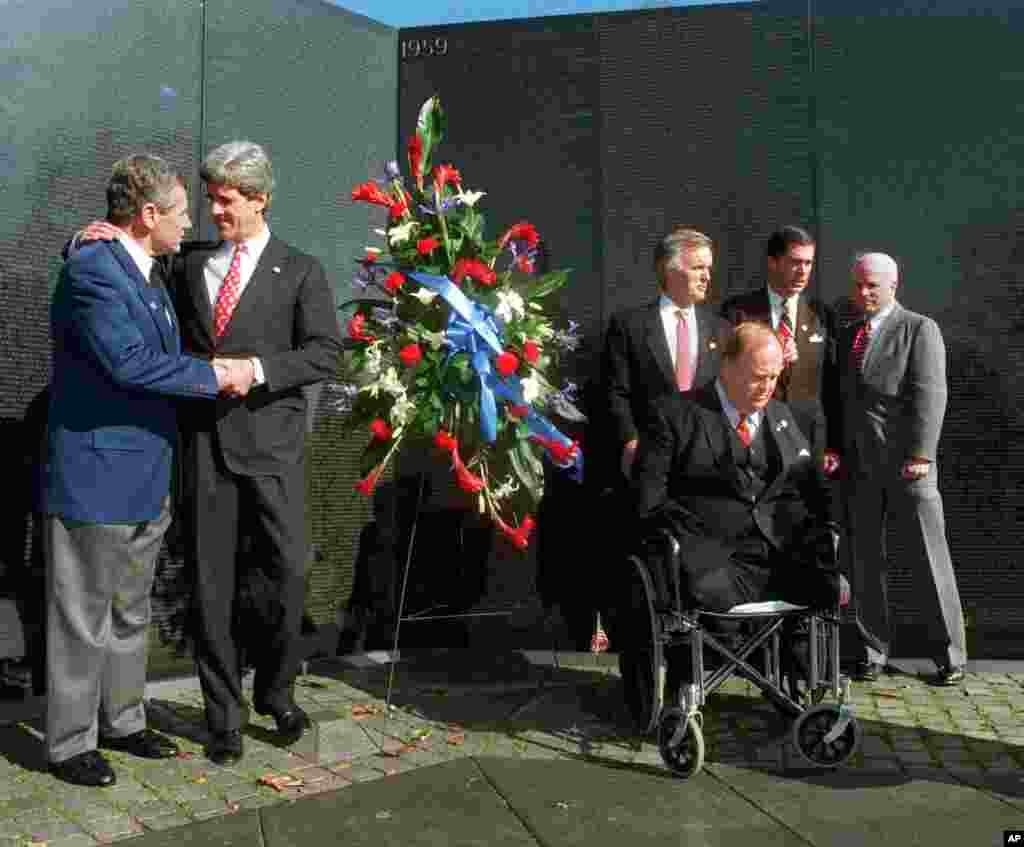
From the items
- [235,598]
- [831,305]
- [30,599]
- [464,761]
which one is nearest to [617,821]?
[464,761]

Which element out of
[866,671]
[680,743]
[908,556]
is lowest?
[866,671]

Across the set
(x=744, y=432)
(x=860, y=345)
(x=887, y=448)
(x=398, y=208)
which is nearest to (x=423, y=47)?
(x=398, y=208)

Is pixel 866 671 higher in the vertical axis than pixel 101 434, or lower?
lower

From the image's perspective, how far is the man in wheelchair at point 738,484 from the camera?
421 cm

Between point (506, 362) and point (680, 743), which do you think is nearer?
point (680, 743)

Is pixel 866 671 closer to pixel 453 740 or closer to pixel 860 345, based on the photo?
pixel 860 345

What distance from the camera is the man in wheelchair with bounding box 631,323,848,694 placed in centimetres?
421

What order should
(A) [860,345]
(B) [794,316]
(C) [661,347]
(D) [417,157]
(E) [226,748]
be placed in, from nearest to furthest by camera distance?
1. (E) [226,748]
2. (D) [417,157]
3. (C) [661,347]
4. (B) [794,316]
5. (A) [860,345]

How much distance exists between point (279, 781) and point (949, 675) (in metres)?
3.30

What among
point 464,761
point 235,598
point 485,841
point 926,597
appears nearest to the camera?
point 485,841

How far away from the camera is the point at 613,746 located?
434cm

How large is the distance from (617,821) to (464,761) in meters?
0.82

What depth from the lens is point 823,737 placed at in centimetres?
391

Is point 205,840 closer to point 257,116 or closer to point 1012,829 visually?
point 1012,829
